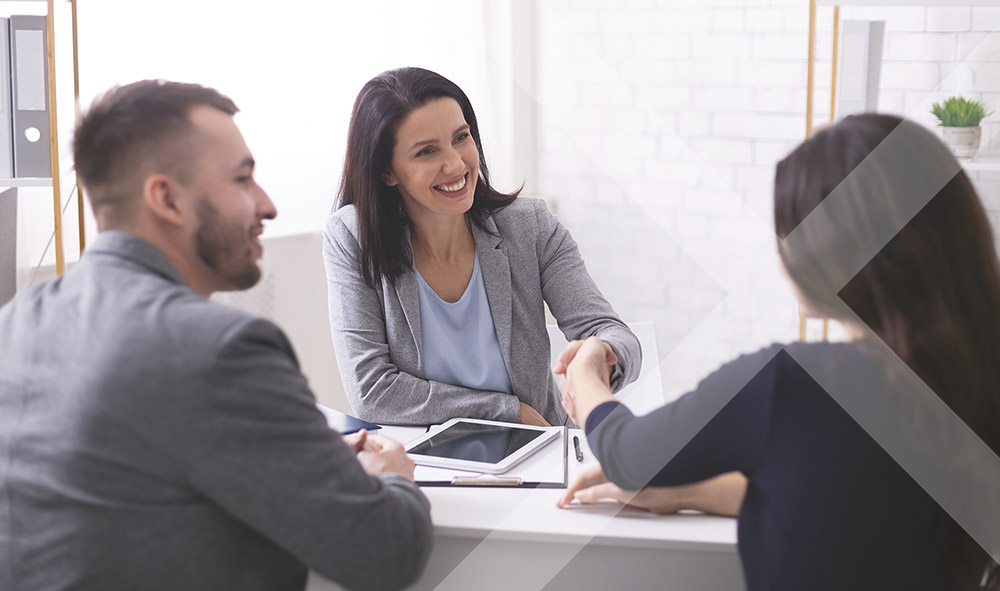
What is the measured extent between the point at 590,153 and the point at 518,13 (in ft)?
1.92

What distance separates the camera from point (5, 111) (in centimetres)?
194

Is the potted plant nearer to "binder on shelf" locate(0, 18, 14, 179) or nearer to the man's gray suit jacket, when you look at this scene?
the man's gray suit jacket

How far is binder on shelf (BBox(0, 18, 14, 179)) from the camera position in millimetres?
1909

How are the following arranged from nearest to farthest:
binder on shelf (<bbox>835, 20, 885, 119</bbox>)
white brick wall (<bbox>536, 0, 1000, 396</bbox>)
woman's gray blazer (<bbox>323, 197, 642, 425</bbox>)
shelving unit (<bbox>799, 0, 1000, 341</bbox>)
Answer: woman's gray blazer (<bbox>323, 197, 642, 425</bbox>)
shelving unit (<bbox>799, 0, 1000, 341</bbox>)
binder on shelf (<bbox>835, 20, 885, 119</bbox>)
white brick wall (<bbox>536, 0, 1000, 396</bbox>)

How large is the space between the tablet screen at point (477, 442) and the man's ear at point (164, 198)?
1.88 ft

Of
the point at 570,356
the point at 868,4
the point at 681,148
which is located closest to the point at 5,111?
the point at 570,356

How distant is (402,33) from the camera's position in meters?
3.15

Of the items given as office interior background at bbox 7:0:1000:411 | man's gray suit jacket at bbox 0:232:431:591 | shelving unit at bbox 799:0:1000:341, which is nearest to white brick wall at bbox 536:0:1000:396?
office interior background at bbox 7:0:1000:411

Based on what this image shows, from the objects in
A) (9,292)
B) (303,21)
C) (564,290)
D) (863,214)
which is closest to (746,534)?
(863,214)

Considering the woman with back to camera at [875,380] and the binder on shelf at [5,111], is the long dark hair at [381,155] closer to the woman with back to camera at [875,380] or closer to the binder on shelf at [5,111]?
the binder on shelf at [5,111]

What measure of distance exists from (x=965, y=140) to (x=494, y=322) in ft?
4.03

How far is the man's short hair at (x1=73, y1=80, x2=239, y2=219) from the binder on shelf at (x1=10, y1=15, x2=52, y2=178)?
98 centimetres

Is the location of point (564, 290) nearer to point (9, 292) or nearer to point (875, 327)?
point (875, 327)

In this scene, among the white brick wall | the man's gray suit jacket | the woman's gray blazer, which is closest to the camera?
the man's gray suit jacket
